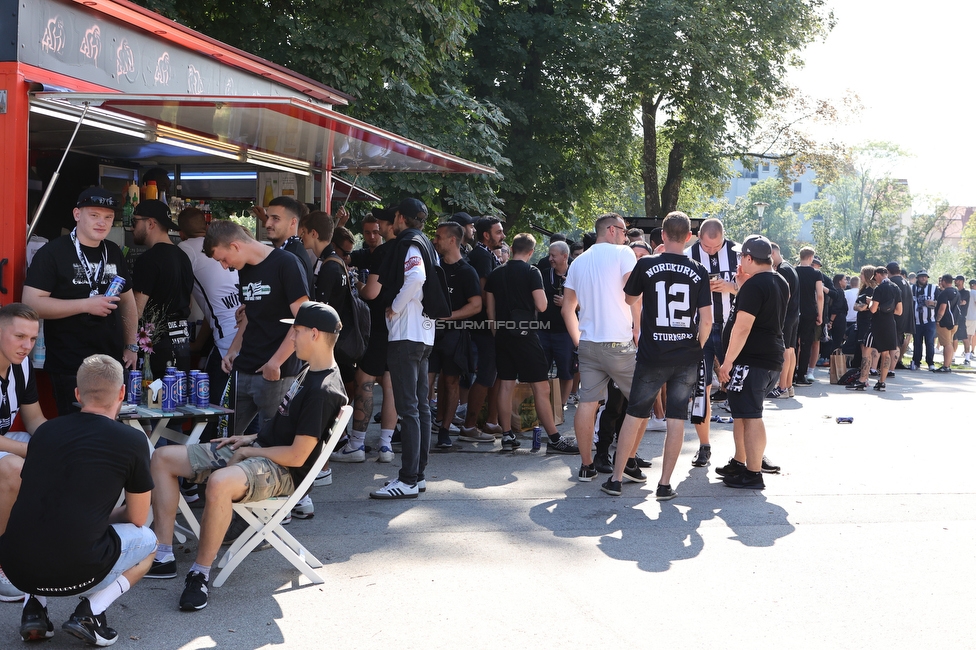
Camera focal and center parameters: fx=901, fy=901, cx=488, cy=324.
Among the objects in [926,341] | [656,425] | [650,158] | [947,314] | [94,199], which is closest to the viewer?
[94,199]

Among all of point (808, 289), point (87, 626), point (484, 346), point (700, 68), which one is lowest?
point (87, 626)

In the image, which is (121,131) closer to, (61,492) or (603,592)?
(61,492)

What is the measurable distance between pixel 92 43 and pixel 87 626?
3.58 m

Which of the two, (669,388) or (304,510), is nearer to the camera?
(304,510)

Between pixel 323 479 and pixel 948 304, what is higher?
pixel 948 304

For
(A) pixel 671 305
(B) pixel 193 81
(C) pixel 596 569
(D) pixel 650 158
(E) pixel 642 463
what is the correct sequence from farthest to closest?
1. (D) pixel 650 158
2. (E) pixel 642 463
3. (B) pixel 193 81
4. (A) pixel 671 305
5. (C) pixel 596 569

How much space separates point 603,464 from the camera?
24.7 ft

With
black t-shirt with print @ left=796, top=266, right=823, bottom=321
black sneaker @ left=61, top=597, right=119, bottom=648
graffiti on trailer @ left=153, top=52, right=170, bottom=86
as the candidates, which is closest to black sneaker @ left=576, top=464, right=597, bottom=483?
black sneaker @ left=61, top=597, right=119, bottom=648

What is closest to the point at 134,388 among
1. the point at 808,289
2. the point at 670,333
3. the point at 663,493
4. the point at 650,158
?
the point at 670,333

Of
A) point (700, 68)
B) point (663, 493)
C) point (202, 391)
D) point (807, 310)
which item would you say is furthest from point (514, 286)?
point (700, 68)

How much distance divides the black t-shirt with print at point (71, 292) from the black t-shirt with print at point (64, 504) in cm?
173

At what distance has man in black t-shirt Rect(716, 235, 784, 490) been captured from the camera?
686 cm

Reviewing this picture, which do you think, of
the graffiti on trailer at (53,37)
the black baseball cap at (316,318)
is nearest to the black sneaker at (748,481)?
the black baseball cap at (316,318)

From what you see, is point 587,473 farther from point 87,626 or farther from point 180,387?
point 87,626
